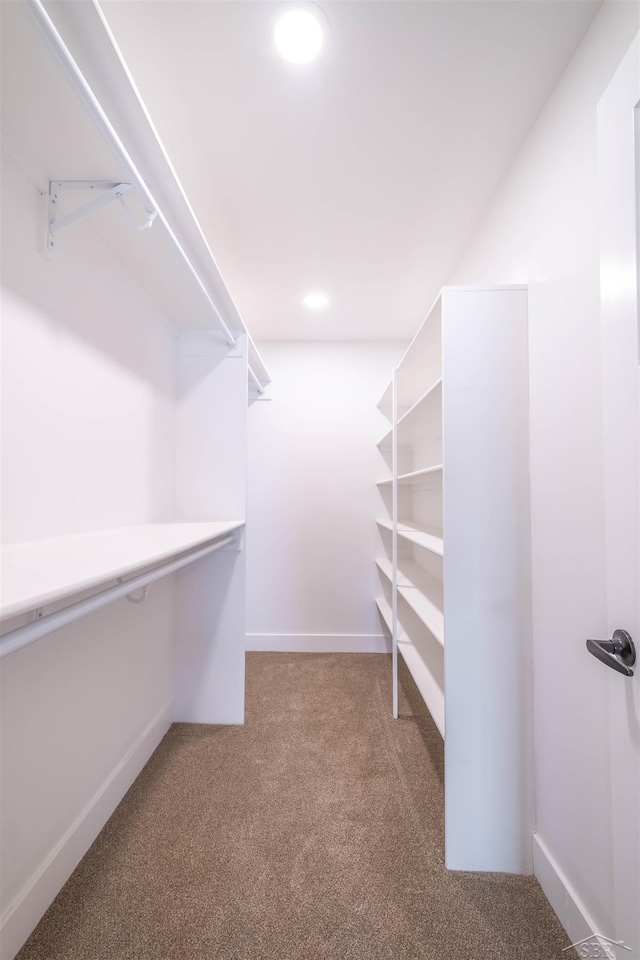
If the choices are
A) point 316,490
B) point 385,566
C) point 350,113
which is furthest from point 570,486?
point 316,490

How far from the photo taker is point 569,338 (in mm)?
1061

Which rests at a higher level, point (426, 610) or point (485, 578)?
point (485, 578)

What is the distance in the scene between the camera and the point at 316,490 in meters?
3.05

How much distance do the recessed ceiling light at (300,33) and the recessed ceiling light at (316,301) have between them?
1308mm

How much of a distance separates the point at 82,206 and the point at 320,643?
2.84 m

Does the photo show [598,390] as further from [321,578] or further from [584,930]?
[321,578]

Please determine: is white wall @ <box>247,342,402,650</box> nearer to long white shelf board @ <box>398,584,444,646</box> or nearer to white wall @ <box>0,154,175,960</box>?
long white shelf board @ <box>398,584,444,646</box>

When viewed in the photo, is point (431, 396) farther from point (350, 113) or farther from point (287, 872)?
Result: point (287, 872)

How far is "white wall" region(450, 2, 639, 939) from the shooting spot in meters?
0.96

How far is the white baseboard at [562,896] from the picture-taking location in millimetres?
971

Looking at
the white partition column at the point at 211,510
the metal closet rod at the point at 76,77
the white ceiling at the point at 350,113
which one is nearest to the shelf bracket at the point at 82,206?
the metal closet rod at the point at 76,77

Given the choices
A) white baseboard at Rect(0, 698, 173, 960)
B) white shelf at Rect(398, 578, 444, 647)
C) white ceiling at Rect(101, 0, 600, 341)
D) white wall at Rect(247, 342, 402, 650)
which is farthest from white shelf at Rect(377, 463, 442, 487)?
white baseboard at Rect(0, 698, 173, 960)

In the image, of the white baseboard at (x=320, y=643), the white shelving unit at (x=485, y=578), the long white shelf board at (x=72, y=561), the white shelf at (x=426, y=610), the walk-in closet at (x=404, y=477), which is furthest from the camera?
the white baseboard at (x=320, y=643)

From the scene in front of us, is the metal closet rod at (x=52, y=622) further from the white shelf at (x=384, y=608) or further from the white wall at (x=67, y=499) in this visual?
the white shelf at (x=384, y=608)
